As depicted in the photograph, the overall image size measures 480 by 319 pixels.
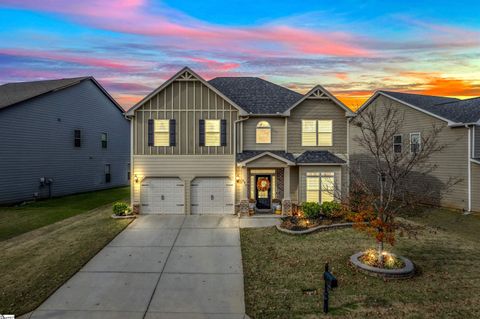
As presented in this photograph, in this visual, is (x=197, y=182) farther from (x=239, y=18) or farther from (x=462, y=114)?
(x=462, y=114)

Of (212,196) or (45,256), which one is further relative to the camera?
(212,196)

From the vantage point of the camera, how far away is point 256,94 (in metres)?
20.1

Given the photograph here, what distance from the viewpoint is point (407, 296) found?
7.84 m

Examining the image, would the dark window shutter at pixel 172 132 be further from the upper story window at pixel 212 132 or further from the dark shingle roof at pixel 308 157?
the dark shingle roof at pixel 308 157

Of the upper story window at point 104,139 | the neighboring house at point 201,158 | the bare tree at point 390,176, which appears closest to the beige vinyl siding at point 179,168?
the neighboring house at point 201,158

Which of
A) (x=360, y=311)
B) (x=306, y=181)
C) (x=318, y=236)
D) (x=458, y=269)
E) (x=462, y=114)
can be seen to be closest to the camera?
(x=360, y=311)

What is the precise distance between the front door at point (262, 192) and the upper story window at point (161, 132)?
6072mm

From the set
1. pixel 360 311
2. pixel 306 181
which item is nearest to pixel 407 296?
pixel 360 311

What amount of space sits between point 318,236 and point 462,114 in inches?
557

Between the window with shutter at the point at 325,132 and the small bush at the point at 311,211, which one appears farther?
the window with shutter at the point at 325,132

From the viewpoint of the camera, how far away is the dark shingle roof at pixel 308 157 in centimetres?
1767

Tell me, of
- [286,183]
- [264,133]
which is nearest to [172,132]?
[264,133]

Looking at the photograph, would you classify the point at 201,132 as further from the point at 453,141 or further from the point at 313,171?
the point at 453,141

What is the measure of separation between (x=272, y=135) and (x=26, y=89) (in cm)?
2336
